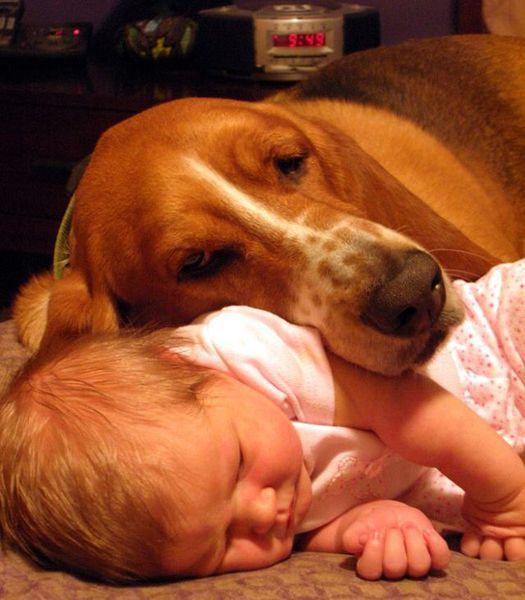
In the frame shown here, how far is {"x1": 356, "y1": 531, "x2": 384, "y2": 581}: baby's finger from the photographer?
111 cm

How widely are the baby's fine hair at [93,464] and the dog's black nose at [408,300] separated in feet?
0.82

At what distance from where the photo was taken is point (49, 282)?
6.93ft

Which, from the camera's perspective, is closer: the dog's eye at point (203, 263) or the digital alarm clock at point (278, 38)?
the dog's eye at point (203, 263)

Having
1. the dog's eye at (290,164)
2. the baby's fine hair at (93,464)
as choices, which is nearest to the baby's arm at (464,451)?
the baby's fine hair at (93,464)

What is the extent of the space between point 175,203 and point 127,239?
13 centimetres

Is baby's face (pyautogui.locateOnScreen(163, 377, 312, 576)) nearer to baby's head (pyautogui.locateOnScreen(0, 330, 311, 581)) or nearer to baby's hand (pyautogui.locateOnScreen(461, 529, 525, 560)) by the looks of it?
baby's head (pyautogui.locateOnScreen(0, 330, 311, 581))

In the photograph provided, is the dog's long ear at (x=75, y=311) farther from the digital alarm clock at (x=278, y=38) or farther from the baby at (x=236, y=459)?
the digital alarm clock at (x=278, y=38)

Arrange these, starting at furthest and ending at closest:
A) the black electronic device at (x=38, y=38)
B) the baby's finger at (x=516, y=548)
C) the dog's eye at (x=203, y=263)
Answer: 1. the black electronic device at (x=38, y=38)
2. the dog's eye at (x=203, y=263)
3. the baby's finger at (x=516, y=548)

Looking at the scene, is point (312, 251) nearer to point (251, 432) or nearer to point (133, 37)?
point (251, 432)

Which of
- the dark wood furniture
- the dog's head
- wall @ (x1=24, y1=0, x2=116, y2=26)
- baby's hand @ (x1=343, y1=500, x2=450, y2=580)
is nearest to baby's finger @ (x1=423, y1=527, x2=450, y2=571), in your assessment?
baby's hand @ (x1=343, y1=500, x2=450, y2=580)

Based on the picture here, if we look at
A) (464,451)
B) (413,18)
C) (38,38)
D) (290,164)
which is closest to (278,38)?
(413,18)

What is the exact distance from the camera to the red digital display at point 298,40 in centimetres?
282

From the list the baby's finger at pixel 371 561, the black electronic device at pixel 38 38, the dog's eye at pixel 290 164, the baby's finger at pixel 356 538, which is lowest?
the baby's finger at pixel 356 538

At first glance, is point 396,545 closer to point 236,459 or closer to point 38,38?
point 236,459
